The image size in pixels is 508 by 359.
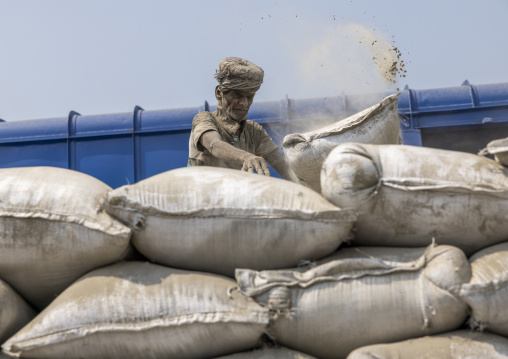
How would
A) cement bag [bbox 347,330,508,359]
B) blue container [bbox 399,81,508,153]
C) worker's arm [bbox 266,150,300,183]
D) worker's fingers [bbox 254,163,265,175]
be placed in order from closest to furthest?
cement bag [bbox 347,330,508,359] < worker's fingers [bbox 254,163,265,175] < worker's arm [bbox 266,150,300,183] < blue container [bbox 399,81,508,153]

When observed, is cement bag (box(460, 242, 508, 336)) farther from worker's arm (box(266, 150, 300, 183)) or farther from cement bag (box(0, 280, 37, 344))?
worker's arm (box(266, 150, 300, 183))

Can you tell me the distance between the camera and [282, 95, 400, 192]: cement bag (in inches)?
91.4

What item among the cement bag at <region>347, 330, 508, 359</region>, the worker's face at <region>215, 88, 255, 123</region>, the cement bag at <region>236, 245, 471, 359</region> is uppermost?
the worker's face at <region>215, 88, 255, 123</region>

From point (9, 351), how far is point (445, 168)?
1156mm

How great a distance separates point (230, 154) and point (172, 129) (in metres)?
3.35

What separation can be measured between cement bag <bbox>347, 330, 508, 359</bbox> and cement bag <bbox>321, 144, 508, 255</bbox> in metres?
0.26

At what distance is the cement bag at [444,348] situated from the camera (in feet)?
4.42

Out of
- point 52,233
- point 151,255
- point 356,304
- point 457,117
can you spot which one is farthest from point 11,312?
point 457,117

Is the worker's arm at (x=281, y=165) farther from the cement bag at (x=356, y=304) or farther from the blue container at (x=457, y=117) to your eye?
the blue container at (x=457, y=117)

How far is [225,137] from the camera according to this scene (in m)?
2.84

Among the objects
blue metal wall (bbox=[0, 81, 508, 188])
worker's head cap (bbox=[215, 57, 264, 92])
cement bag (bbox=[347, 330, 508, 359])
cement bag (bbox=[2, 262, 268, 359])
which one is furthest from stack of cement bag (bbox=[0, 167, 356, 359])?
blue metal wall (bbox=[0, 81, 508, 188])

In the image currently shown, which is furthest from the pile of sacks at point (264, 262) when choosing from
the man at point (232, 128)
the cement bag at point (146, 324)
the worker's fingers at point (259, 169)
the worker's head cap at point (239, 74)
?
the worker's head cap at point (239, 74)

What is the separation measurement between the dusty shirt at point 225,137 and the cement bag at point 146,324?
1.32 meters

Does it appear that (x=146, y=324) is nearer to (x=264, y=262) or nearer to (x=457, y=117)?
(x=264, y=262)
